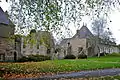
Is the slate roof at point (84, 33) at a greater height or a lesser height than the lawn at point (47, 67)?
greater

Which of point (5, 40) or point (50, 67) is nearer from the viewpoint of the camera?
point (50, 67)

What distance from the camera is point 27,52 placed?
73.1 m

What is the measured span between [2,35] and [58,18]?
123 ft

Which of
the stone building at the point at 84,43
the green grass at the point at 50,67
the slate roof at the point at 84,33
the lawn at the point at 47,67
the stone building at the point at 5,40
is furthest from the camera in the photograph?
the slate roof at the point at 84,33

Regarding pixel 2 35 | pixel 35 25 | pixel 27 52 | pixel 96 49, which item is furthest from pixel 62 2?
pixel 96 49

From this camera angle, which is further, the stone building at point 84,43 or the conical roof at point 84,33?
the conical roof at point 84,33

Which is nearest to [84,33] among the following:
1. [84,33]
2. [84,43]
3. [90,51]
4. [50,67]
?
[84,33]

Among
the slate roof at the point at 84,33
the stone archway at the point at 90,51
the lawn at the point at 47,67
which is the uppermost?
the slate roof at the point at 84,33

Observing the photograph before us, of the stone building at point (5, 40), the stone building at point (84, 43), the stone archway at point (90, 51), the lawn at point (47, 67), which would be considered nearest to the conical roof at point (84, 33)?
the stone building at point (84, 43)

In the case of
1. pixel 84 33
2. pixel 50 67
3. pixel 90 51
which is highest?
pixel 84 33

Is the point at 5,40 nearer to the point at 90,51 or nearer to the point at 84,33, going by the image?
the point at 84,33

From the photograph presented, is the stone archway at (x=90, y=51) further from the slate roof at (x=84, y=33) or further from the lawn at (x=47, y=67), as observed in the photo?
the lawn at (x=47, y=67)

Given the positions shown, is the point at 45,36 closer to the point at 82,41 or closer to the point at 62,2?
the point at 62,2

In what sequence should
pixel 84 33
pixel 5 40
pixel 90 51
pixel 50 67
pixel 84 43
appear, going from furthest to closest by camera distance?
1. pixel 84 33
2. pixel 90 51
3. pixel 84 43
4. pixel 5 40
5. pixel 50 67
